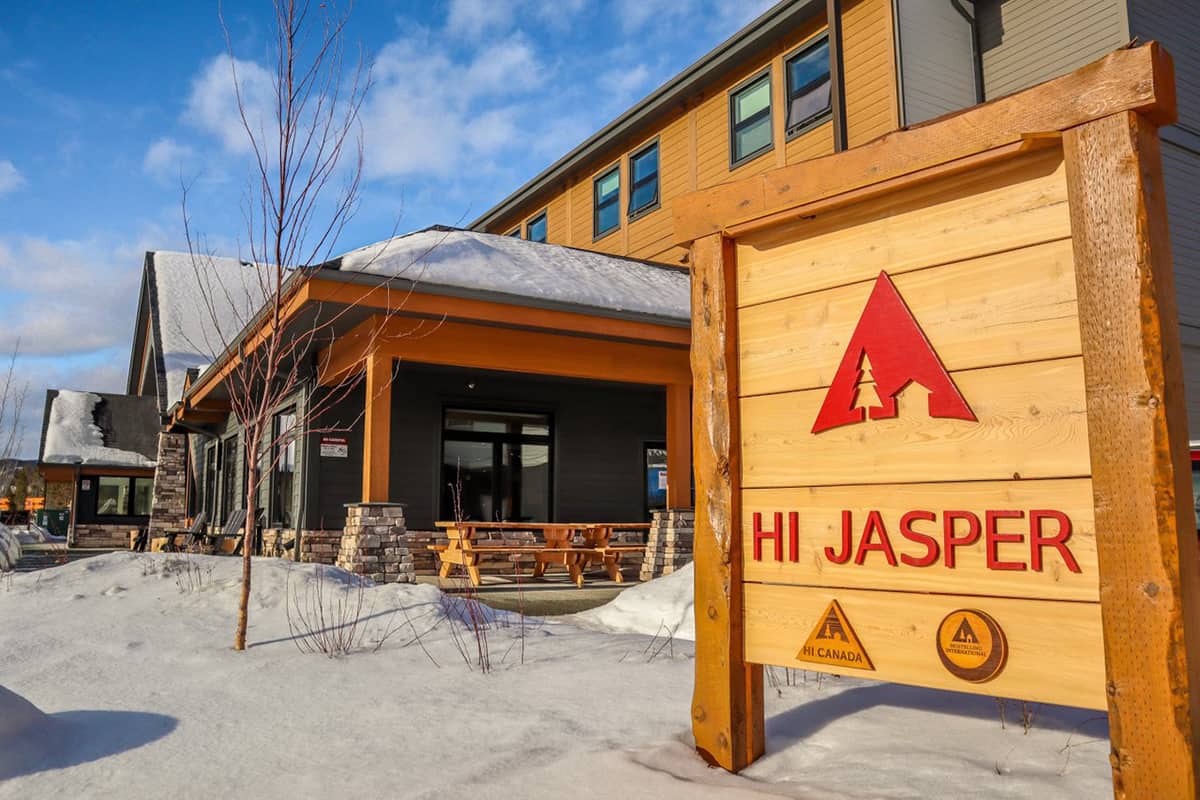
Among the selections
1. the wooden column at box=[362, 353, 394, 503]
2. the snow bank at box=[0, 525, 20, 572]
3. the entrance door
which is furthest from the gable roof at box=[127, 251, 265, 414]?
the wooden column at box=[362, 353, 394, 503]

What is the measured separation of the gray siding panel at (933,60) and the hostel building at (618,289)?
0.03 m

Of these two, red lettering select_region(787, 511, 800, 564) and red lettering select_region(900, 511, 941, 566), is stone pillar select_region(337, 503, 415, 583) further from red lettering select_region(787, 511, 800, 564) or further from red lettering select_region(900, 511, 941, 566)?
red lettering select_region(900, 511, 941, 566)

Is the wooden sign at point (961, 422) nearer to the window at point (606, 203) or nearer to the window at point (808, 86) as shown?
the window at point (808, 86)

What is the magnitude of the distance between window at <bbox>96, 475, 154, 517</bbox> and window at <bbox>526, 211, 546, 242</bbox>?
1689 cm

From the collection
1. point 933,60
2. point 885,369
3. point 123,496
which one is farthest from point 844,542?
point 123,496

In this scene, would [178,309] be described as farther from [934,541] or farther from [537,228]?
[934,541]

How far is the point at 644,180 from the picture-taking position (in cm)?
1741

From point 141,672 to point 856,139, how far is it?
461 inches

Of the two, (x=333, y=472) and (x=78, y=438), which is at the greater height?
(x=78, y=438)

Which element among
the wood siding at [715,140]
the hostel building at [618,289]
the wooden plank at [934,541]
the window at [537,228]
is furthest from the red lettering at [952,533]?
the window at [537,228]

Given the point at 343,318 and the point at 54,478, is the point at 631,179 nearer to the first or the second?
the point at 343,318

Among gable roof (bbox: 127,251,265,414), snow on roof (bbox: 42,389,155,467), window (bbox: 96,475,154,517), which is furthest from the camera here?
window (bbox: 96,475,154,517)

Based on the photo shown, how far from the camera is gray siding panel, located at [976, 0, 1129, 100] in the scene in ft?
39.8

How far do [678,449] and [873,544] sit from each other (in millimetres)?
9762
